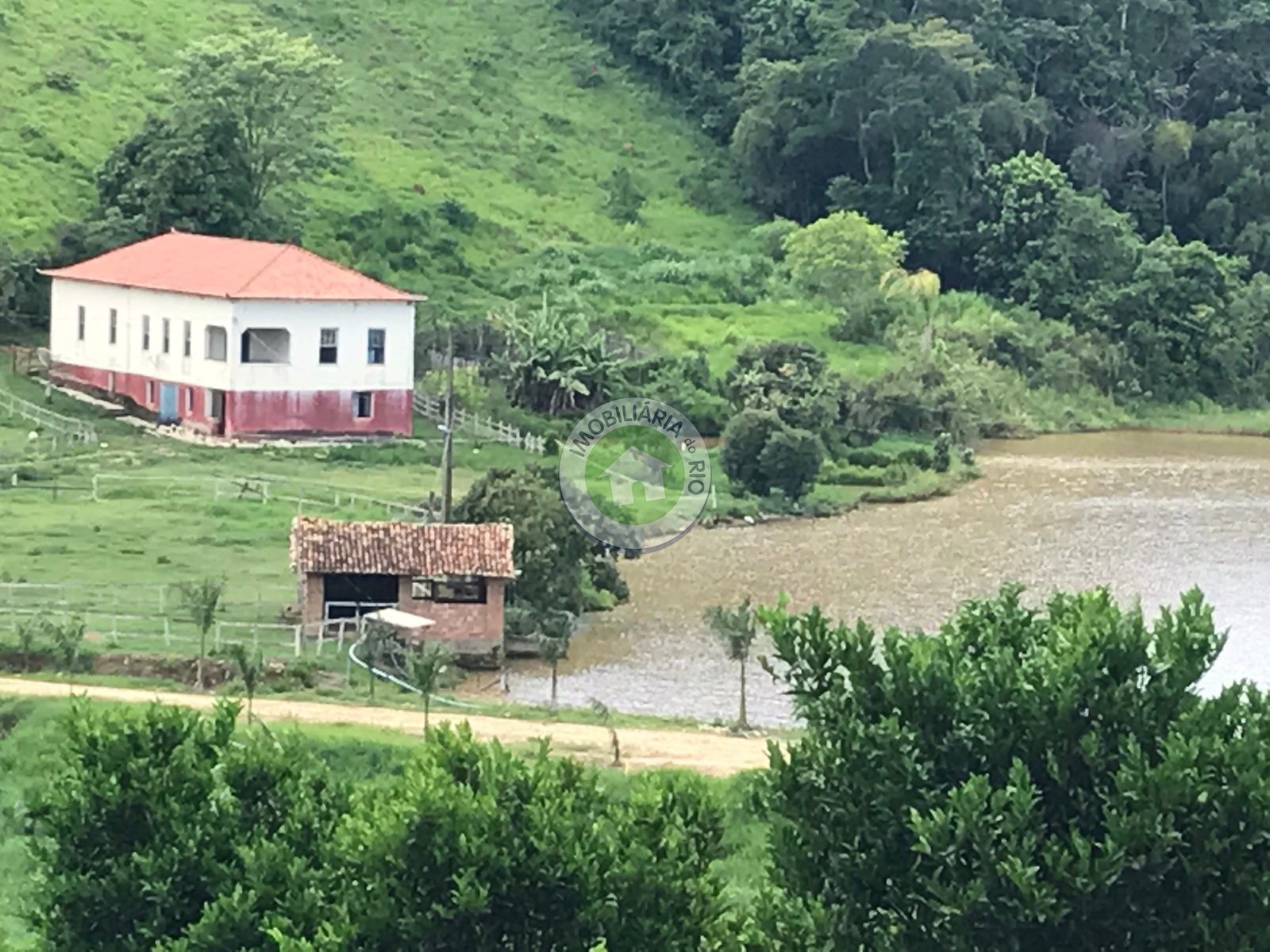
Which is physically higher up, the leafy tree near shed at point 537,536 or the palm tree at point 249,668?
the leafy tree near shed at point 537,536

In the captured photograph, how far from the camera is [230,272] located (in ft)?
163

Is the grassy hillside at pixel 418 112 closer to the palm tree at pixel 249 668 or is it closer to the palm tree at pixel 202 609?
the palm tree at pixel 202 609

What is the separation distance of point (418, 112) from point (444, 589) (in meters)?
45.4

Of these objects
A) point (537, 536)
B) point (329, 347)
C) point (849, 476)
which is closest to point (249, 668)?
point (537, 536)

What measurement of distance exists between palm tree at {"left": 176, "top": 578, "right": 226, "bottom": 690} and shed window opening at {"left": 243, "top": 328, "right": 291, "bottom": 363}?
57.0ft

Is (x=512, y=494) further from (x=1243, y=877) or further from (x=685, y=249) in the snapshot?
(x=685, y=249)

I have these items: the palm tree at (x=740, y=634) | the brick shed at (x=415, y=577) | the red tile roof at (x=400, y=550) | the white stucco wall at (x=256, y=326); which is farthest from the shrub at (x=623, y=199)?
the palm tree at (x=740, y=634)

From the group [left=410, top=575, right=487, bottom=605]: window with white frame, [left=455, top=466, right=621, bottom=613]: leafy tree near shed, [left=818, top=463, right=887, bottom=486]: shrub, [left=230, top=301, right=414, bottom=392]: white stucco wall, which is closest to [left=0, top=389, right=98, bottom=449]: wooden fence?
[left=230, top=301, right=414, bottom=392]: white stucco wall

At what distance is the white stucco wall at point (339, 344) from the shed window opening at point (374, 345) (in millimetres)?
67

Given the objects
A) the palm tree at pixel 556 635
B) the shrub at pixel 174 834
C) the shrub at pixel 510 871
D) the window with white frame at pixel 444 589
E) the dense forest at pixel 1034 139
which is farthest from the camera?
the dense forest at pixel 1034 139

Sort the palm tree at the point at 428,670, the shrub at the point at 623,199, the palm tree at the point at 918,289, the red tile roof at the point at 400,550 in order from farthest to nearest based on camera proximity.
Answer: the shrub at the point at 623,199 < the palm tree at the point at 918,289 < the red tile roof at the point at 400,550 < the palm tree at the point at 428,670

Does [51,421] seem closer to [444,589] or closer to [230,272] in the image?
[230,272]

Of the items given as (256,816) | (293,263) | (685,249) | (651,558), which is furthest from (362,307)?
(256,816)

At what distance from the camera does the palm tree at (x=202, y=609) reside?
1160 inches
